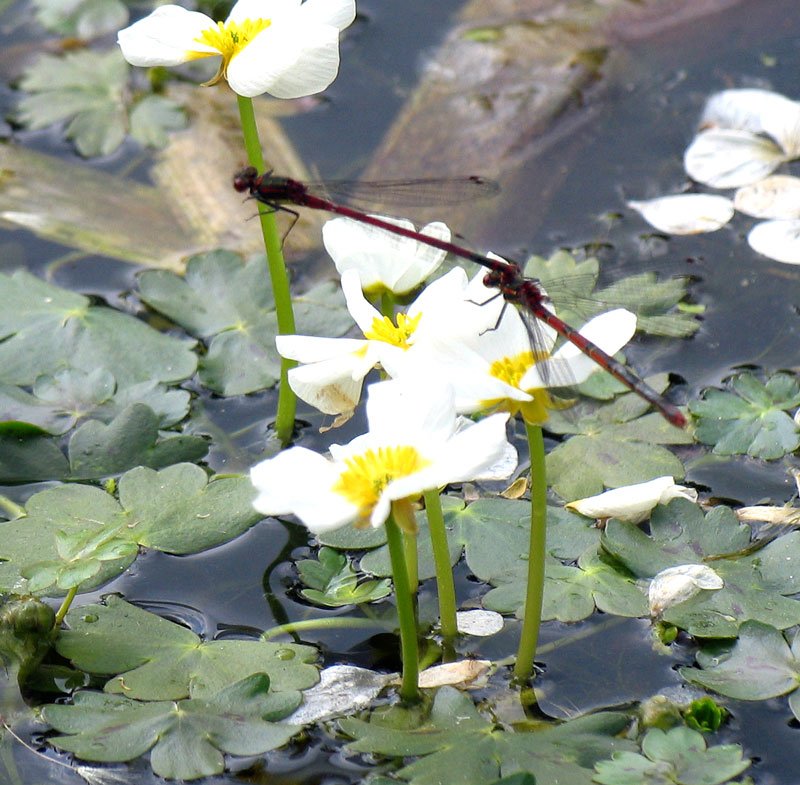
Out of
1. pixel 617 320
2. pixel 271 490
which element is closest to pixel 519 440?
pixel 617 320

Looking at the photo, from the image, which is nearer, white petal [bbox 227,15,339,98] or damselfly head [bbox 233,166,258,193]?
white petal [bbox 227,15,339,98]

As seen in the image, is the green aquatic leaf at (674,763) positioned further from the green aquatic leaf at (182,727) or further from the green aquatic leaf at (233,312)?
the green aquatic leaf at (233,312)

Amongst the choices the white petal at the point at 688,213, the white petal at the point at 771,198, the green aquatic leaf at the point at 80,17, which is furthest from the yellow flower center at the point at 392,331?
the green aquatic leaf at the point at 80,17

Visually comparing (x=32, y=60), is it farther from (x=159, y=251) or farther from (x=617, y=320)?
(x=617, y=320)

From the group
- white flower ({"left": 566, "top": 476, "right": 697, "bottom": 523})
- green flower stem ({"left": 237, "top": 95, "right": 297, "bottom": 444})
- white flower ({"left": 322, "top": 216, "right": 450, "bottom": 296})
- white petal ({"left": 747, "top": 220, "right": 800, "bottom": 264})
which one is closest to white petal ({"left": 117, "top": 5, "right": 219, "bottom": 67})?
green flower stem ({"left": 237, "top": 95, "right": 297, "bottom": 444})

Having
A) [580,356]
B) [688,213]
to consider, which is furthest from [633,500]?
[688,213]

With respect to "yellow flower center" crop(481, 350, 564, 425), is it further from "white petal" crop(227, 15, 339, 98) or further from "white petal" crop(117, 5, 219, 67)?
"white petal" crop(117, 5, 219, 67)

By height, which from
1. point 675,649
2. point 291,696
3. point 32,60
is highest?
point 32,60
